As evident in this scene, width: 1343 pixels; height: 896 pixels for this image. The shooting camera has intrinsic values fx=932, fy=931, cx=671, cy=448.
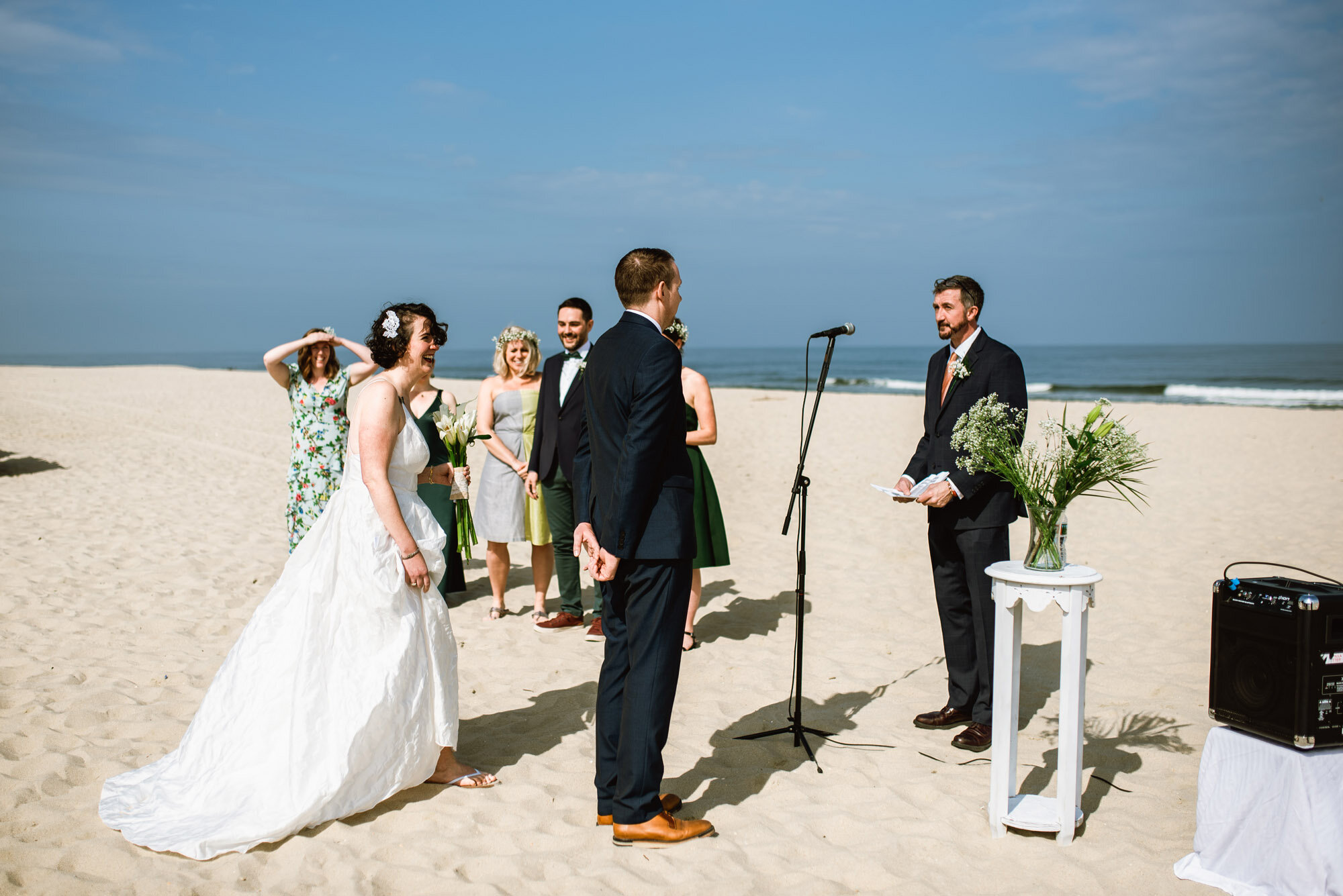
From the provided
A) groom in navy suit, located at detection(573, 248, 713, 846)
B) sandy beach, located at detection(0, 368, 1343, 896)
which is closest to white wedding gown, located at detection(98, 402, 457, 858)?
sandy beach, located at detection(0, 368, 1343, 896)

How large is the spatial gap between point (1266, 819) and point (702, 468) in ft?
11.2

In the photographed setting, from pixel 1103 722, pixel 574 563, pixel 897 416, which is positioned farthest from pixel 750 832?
pixel 897 416

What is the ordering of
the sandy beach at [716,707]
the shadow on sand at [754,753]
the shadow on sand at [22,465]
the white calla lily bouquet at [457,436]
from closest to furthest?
the sandy beach at [716,707] → the shadow on sand at [754,753] → the white calla lily bouquet at [457,436] → the shadow on sand at [22,465]

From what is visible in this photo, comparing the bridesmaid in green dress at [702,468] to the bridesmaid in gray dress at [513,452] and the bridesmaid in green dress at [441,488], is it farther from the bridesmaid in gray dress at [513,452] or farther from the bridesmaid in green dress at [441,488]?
the bridesmaid in green dress at [441,488]

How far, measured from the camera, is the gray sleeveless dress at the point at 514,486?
631 centimetres

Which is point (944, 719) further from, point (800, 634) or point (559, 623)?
point (559, 623)

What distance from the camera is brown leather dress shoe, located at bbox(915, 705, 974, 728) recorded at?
4.56 metres

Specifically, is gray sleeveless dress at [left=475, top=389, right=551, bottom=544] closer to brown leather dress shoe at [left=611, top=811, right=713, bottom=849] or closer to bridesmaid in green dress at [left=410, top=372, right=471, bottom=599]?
bridesmaid in green dress at [left=410, top=372, right=471, bottom=599]

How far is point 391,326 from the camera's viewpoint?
379 centimetres

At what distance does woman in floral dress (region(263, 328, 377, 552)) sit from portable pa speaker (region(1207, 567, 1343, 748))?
4972 millimetres

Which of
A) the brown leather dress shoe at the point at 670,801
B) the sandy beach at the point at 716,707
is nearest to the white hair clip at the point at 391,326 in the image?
the sandy beach at the point at 716,707

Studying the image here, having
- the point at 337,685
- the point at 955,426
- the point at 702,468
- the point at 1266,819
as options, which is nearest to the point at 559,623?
the point at 702,468

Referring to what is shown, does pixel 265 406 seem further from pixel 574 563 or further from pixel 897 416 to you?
pixel 574 563

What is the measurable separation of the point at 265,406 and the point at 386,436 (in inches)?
911
